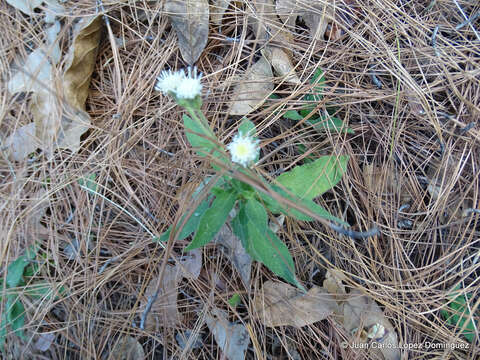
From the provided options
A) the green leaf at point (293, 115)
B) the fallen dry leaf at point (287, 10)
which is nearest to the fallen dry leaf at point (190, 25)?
the fallen dry leaf at point (287, 10)

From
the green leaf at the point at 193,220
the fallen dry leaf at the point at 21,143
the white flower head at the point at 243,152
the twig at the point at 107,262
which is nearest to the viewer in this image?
the white flower head at the point at 243,152

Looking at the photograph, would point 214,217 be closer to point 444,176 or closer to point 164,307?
point 164,307

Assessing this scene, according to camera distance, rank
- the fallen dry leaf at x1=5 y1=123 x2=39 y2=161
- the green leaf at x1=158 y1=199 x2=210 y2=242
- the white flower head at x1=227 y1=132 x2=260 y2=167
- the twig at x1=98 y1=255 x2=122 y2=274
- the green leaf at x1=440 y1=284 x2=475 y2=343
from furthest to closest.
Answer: the fallen dry leaf at x1=5 y1=123 x2=39 y2=161
the twig at x1=98 y1=255 x2=122 y2=274
the green leaf at x1=440 y1=284 x2=475 y2=343
the green leaf at x1=158 y1=199 x2=210 y2=242
the white flower head at x1=227 y1=132 x2=260 y2=167

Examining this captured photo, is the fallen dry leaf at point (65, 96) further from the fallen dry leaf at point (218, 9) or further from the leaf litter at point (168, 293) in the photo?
the leaf litter at point (168, 293)

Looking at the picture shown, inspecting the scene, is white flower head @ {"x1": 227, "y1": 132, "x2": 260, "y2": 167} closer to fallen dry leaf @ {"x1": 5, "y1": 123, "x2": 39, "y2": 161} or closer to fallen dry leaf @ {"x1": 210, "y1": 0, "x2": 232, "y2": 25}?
fallen dry leaf @ {"x1": 210, "y1": 0, "x2": 232, "y2": 25}

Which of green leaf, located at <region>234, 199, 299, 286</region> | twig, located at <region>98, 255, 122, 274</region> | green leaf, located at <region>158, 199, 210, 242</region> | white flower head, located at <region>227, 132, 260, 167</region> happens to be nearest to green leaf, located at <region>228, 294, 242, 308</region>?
green leaf, located at <region>234, 199, 299, 286</region>

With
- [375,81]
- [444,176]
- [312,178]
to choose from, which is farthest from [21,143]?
[444,176]

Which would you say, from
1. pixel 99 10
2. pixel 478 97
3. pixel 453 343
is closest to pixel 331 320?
pixel 453 343
